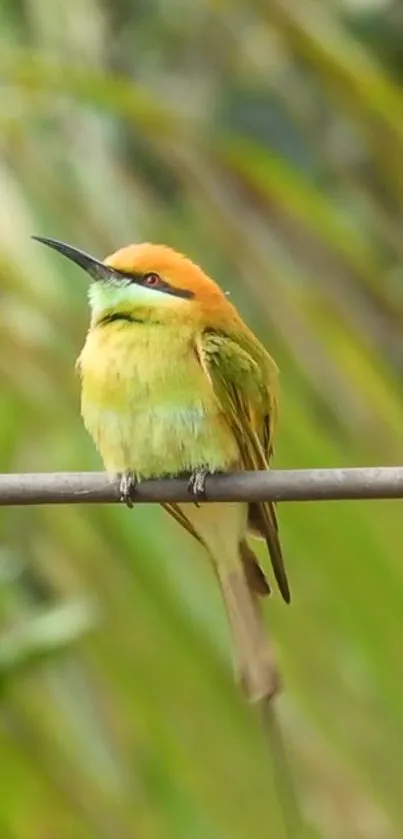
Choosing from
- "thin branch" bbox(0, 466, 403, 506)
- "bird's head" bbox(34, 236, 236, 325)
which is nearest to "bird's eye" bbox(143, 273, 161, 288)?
"bird's head" bbox(34, 236, 236, 325)

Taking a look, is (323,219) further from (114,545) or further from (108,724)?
(108,724)

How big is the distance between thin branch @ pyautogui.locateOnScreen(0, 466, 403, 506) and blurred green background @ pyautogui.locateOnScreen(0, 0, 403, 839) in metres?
0.39

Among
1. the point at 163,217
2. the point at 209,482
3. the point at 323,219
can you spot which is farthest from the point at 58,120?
the point at 209,482

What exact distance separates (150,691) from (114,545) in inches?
5.3

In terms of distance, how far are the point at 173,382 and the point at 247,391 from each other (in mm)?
53

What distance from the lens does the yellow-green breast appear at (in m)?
1.03

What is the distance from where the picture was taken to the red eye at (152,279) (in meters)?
1.04

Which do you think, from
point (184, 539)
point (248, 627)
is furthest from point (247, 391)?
point (184, 539)

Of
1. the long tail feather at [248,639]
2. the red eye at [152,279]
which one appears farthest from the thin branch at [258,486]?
the red eye at [152,279]

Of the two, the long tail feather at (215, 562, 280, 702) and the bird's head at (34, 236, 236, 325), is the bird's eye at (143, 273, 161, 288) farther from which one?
the long tail feather at (215, 562, 280, 702)

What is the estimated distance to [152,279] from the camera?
105 cm

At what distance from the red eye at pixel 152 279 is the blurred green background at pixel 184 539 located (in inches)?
5.9

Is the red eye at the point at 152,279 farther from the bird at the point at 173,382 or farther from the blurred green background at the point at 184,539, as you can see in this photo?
the blurred green background at the point at 184,539

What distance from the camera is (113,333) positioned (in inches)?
40.8
